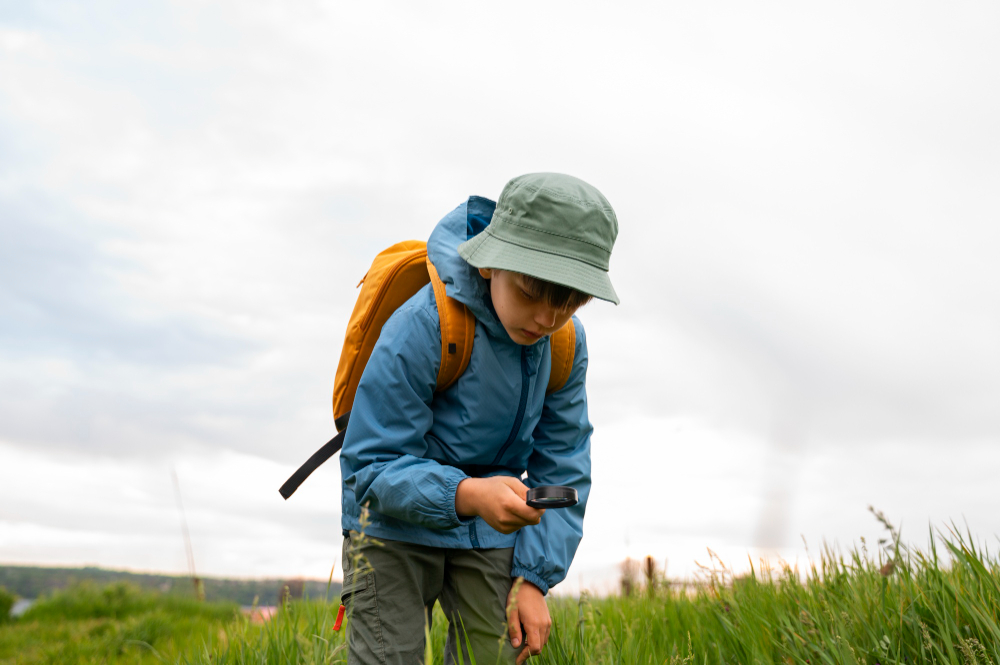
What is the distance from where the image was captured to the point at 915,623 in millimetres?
2910

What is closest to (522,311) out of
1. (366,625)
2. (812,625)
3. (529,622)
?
(529,622)

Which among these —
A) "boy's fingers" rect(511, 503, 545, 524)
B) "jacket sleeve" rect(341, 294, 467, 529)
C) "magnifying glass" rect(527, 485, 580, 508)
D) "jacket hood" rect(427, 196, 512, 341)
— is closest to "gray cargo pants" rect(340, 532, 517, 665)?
"jacket sleeve" rect(341, 294, 467, 529)

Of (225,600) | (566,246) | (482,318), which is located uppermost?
(566,246)

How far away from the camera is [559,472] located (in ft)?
10.4

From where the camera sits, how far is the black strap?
3273 mm

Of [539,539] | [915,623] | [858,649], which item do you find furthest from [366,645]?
[915,623]

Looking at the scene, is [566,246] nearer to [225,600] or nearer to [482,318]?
[482,318]

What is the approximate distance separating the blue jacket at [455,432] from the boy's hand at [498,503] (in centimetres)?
5

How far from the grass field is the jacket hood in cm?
122

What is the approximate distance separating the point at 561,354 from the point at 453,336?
59 cm

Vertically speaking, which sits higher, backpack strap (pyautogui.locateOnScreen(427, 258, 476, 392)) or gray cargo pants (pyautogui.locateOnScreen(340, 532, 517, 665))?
backpack strap (pyautogui.locateOnScreen(427, 258, 476, 392))

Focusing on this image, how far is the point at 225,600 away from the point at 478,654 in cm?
821

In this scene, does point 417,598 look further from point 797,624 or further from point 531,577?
point 797,624

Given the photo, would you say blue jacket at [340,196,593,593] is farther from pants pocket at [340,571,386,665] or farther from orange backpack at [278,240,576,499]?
pants pocket at [340,571,386,665]
